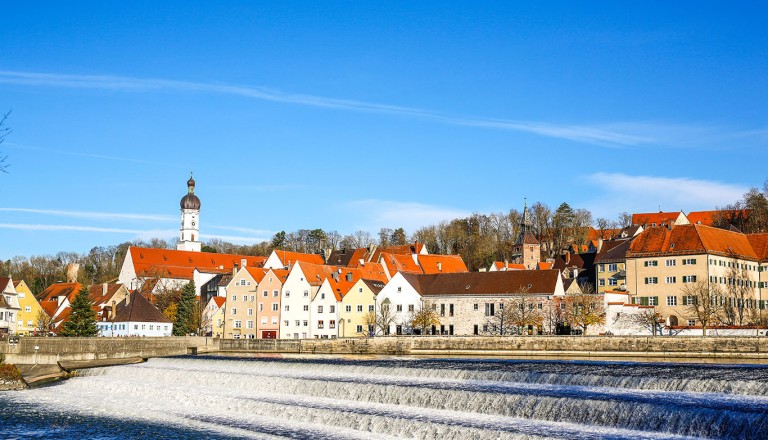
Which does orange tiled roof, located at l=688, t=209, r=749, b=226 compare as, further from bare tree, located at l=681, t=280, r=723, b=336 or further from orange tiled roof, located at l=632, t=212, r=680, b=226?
bare tree, located at l=681, t=280, r=723, b=336

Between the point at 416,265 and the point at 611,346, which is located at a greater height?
the point at 416,265

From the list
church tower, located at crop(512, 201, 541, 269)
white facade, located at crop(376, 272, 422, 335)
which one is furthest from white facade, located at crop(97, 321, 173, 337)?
church tower, located at crop(512, 201, 541, 269)

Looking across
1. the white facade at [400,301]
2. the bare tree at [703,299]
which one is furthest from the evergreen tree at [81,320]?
the bare tree at [703,299]

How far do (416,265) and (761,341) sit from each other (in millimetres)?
52001

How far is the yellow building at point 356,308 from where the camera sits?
8862cm

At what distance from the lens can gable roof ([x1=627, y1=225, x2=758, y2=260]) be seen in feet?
266

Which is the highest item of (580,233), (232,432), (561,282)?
(580,233)

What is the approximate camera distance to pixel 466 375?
139 ft

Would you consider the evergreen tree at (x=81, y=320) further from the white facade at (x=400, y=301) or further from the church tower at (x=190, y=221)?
the church tower at (x=190, y=221)

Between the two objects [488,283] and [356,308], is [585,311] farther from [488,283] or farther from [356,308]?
[356,308]

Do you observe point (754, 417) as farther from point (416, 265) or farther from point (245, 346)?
point (416, 265)

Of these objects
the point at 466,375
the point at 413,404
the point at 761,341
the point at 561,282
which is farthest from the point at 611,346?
the point at 413,404

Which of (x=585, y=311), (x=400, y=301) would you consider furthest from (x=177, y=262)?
(x=585, y=311)

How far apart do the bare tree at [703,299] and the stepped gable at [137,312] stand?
52.6 m
